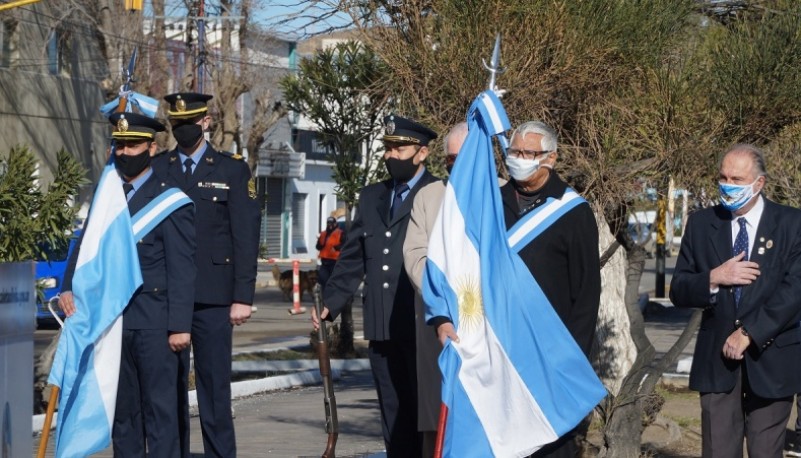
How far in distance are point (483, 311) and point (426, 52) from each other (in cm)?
276

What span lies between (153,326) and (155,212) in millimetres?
598

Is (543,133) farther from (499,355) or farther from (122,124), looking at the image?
(122,124)

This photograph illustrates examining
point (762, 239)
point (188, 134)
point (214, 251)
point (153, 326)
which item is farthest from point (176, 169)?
point (762, 239)

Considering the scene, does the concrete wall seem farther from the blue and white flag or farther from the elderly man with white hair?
the elderly man with white hair

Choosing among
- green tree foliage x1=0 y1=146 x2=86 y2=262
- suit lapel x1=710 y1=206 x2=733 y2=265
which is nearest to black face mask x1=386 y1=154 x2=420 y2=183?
suit lapel x1=710 y1=206 x2=733 y2=265


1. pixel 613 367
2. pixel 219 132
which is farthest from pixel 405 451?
pixel 219 132

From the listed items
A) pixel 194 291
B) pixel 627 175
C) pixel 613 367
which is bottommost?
pixel 613 367

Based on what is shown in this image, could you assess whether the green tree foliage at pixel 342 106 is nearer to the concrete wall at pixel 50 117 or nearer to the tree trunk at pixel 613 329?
the tree trunk at pixel 613 329

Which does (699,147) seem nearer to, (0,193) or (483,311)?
(483,311)

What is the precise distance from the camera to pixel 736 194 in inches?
269

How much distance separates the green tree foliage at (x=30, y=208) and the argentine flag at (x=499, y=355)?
667 centimetres

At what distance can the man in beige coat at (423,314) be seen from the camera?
7.43 meters

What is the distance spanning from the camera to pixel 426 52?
8953 mm

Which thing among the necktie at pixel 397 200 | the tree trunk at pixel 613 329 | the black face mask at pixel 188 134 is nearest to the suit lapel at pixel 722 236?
the necktie at pixel 397 200
